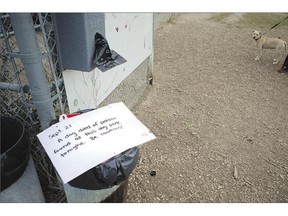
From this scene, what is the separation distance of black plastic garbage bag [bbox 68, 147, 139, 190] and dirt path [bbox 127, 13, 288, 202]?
1.04 metres

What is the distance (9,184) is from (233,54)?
5.12 m

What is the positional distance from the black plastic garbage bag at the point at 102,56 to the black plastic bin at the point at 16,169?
640 millimetres

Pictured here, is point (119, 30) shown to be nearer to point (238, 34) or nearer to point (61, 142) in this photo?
point (61, 142)

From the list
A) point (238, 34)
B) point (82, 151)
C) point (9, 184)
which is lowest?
point (238, 34)

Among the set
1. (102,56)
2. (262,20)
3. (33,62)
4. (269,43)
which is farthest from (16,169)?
(262,20)

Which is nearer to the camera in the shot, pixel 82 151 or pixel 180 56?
pixel 82 151

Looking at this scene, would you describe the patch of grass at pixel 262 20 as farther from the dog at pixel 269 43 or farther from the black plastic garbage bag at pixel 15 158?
the black plastic garbage bag at pixel 15 158

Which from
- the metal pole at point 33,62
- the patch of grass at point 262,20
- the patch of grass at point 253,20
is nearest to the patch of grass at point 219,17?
the patch of grass at point 253,20

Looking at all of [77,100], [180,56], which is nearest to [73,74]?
[77,100]

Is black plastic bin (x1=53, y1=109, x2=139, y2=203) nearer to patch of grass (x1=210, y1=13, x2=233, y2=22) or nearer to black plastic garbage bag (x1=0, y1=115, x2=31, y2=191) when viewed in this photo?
black plastic garbage bag (x1=0, y1=115, x2=31, y2=191)

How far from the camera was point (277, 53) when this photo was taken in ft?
19.2

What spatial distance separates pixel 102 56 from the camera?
6.29 ft

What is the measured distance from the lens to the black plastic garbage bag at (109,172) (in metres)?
1.47

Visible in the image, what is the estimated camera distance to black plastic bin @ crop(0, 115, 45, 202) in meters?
1.55
